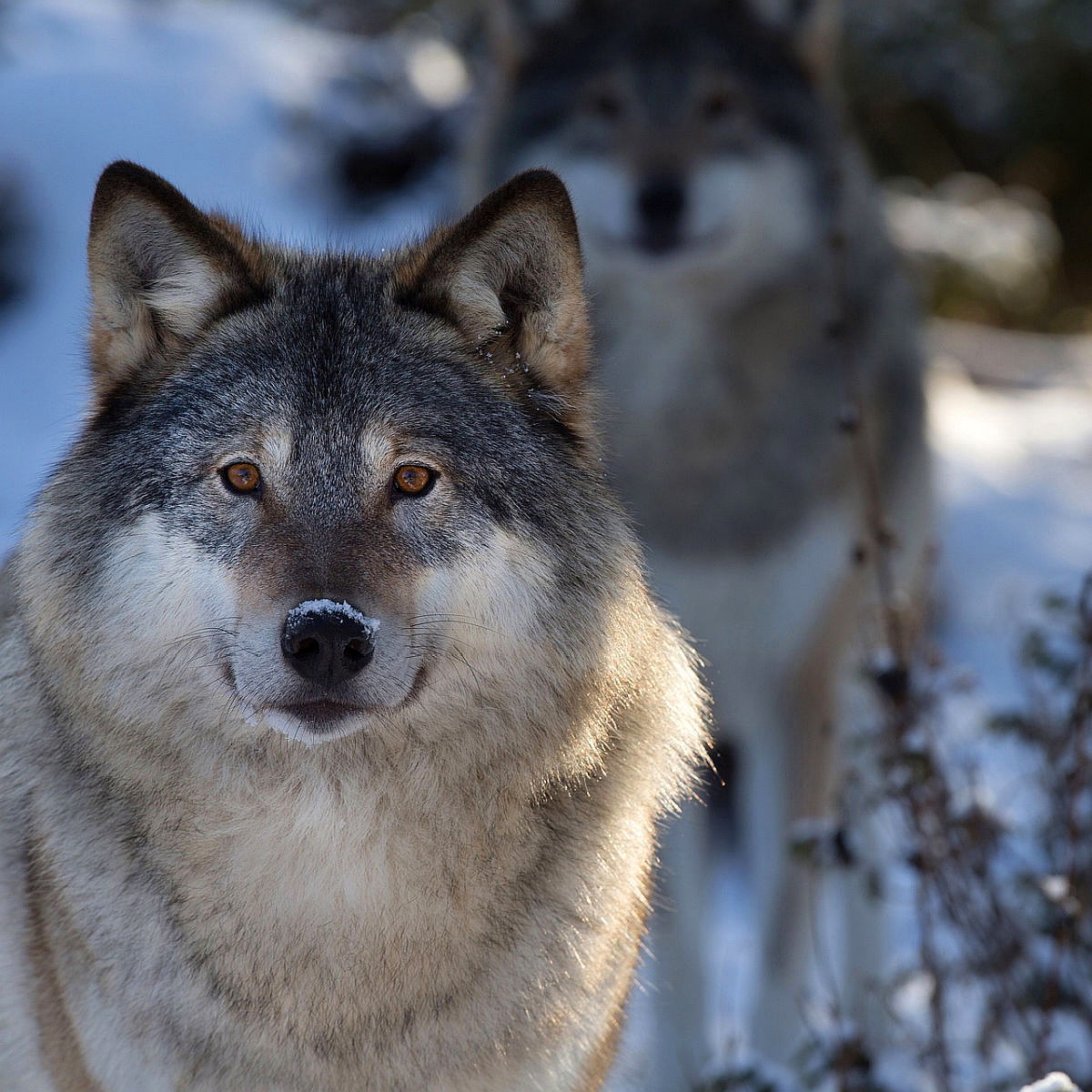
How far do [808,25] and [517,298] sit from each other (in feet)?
9.00

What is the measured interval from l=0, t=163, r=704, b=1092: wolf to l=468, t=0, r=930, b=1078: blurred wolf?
2.24 metres

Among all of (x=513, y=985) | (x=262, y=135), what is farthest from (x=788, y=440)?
(x=262, y=135)

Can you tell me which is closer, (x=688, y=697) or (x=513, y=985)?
(x=513, y=985)

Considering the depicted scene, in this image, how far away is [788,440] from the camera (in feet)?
17.0

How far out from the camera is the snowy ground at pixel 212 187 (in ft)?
23.2

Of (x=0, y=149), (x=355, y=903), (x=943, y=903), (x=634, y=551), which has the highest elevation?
(x=0, y=149)

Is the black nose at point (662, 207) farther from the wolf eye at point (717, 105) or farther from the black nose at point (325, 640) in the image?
the black nose at point (325, 640)

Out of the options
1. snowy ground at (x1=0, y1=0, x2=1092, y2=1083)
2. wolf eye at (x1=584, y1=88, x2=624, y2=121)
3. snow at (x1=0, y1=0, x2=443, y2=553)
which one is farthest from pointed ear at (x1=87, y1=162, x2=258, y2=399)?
snow at (x1=0, y1=0, x2=443, y2=553)

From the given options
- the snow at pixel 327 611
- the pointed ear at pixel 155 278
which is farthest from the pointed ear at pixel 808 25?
→ the snow at pixel 327 611

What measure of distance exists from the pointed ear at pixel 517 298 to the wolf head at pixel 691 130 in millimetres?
2069

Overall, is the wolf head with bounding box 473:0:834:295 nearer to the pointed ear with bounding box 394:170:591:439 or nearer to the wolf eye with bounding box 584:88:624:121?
the wolf eye with bounding box 584:88:624:121

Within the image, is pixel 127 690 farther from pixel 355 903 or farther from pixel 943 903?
pixel 943 903

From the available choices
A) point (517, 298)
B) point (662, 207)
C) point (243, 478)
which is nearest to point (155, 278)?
point (243, 478)

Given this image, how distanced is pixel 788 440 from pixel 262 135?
4.37 meters
